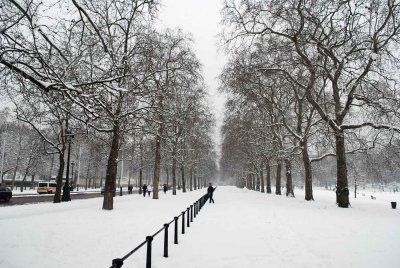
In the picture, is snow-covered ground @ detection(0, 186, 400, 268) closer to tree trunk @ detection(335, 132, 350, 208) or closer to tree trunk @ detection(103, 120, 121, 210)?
tree trunk @ detection(103, 120, 121, 210)

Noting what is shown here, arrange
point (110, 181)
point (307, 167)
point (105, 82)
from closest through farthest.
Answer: point (105, 82)
point (110, 181)
point (307, 167)

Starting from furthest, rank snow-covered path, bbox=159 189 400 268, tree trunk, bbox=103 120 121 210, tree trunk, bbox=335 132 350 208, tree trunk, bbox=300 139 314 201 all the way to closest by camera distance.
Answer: tree trunk, bbox=300 139 314 201 → tree trunk, bbox=335 132 350 208 → tree trunk, bbox=103 120 121 210 → snow-covered path, bbox=159 189 400 268

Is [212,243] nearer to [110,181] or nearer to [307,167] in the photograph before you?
[110,181]

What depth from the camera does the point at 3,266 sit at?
6949 mm

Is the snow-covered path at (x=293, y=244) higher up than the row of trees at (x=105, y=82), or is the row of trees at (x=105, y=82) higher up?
the row of trees at (x=105, y=82)

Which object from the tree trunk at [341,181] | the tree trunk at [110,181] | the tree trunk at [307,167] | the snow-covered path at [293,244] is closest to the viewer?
the snow-covered path at [293,244]

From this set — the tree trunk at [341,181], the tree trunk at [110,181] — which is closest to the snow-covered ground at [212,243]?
the tree trunk at [110,181]

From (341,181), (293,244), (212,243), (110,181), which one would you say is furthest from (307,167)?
(212,243)

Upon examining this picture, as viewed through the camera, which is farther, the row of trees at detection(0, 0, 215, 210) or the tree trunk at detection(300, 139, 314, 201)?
the tree trunk at detection(300, 139, 314, 201)

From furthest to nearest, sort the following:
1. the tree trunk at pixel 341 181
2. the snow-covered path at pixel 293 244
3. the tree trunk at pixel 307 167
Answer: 1. the tree trunk at pixel 307 167
2. the tree trunk at pixel 341 181
3. the snow-covered path at pixel 293 244

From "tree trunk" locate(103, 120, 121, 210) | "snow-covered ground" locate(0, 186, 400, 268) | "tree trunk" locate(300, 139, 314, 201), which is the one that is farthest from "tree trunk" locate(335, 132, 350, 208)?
"tree trunk" locate(103, 120, 121, 210)

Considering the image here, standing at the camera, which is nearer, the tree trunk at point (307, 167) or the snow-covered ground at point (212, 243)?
the snow-covered ground at point (212, 243)

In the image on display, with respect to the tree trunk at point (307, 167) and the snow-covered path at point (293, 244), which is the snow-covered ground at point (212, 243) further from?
the tree trunk at point (307, 167)

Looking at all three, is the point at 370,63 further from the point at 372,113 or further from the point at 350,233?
the point at 350,233
